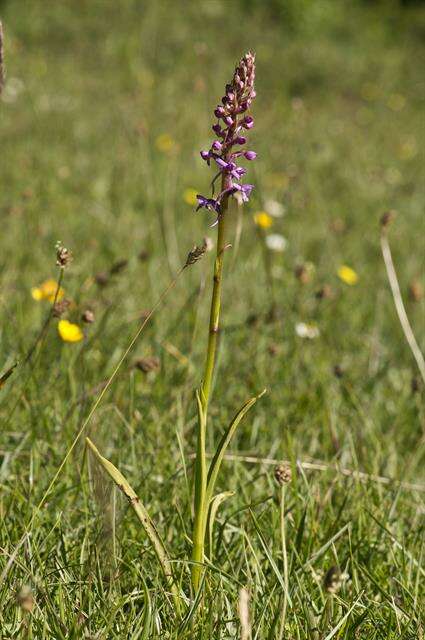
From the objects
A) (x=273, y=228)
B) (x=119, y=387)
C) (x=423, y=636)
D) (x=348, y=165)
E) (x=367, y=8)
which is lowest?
(x=423, y=636)

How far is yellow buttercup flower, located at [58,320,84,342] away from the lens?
1.74m

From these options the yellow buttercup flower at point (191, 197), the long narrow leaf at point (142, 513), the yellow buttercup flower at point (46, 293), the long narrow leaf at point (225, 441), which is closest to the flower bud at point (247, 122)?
the long narrow leaf at point (225, 441)

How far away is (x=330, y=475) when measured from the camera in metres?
1.59

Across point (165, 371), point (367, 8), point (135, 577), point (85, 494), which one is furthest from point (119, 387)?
point (367, 8)

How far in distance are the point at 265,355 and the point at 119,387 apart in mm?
551

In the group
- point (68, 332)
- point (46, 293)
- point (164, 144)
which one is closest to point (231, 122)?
point (68, 332)

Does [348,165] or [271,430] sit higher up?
[348,165]

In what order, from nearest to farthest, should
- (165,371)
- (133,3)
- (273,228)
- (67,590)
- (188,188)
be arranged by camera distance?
(67,590) → (165,371) → (273,228) → (188,188) → (133,3)

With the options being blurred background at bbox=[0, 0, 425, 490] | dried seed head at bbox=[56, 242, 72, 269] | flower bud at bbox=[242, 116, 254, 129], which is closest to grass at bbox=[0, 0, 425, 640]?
blurred background at bbox=[0, 0, 425, 490]

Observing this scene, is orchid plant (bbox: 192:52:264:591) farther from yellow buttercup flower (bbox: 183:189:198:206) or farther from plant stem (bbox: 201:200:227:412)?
yellow buttercup flower (bbox: 183:189:198:206)

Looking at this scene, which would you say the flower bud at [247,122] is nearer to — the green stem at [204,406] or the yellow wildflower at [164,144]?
the green stem at [204,406]

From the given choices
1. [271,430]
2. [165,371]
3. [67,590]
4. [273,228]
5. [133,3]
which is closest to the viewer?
[67,590]

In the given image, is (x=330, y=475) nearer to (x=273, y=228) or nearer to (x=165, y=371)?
(x=165, y=371)

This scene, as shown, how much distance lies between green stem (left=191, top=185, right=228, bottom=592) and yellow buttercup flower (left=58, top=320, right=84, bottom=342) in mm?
761
